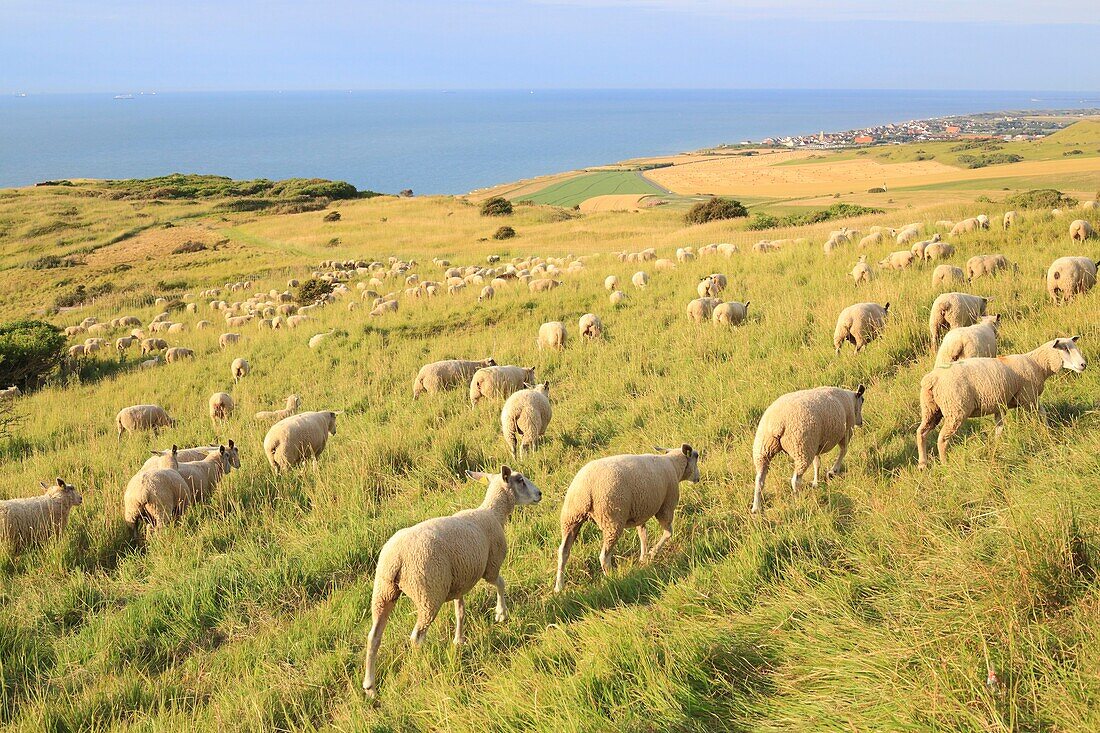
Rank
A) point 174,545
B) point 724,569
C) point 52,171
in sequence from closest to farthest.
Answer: point 724,569 → point 174,545 → point 52,171

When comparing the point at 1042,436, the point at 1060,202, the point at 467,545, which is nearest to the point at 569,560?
the point at 467,545

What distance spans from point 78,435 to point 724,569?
47.5 feet

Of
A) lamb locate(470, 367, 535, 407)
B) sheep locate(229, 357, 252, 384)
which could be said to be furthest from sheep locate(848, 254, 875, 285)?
sheep locate(229, 357, 252, 384)

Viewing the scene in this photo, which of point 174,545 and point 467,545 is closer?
point 467,545

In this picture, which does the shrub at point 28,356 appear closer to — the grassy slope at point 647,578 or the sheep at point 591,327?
the grassy slope at point 647,578

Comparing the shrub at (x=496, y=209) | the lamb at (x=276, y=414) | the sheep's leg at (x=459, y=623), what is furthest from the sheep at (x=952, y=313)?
the shrub at (x=496, y=209)

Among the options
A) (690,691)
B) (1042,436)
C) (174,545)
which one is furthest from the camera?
(174,545)

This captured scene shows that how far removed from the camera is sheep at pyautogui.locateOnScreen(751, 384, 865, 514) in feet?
20.3

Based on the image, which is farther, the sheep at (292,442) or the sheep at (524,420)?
the sheep at (292,442)

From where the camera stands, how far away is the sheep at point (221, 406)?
13992 millimetres

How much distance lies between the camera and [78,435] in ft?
45.8

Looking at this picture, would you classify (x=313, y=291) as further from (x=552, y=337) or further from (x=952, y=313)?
(x=952, y=313)

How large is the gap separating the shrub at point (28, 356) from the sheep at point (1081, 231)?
27.9m

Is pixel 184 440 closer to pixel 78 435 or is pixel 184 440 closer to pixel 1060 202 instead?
pixel 78 435
